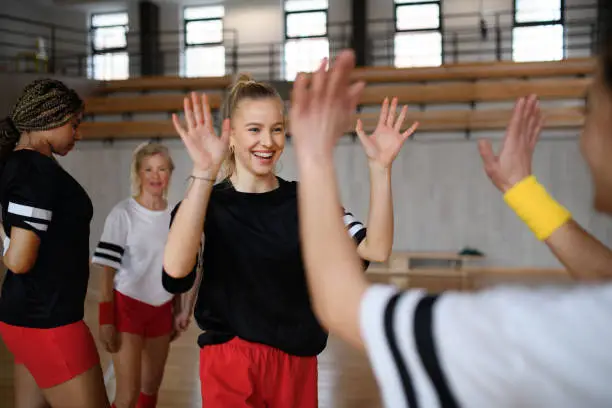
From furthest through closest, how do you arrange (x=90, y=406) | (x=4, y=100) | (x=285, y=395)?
(x=4, y=100)
(x=90, y=406)
(x=285, y=395)

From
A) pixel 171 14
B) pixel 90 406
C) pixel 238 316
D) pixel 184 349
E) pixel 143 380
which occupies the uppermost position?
pixel 171 14

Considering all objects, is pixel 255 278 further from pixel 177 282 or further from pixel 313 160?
pixel 313 160

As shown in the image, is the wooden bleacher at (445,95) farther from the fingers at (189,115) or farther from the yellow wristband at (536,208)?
the yellow wristband at (536,208)

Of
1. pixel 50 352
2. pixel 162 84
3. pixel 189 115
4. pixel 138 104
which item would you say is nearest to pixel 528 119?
pixel 189 115

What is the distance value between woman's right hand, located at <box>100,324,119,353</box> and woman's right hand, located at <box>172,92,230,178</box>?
1.67 m

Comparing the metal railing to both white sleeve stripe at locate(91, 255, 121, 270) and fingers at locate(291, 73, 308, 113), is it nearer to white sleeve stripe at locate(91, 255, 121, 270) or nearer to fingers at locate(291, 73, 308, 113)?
white sleeve stripe at locate(91, 255, 121, 270)

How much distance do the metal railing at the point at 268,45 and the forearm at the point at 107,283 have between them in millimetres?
8764

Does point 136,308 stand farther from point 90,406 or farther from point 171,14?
point 171,14

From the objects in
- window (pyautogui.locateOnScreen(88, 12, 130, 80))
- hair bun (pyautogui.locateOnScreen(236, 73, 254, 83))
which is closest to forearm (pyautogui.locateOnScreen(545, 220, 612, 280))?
hair bun (pyautogui.locateOnScreen(236, 73, 254, 83))

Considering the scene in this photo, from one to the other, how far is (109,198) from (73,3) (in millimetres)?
5614

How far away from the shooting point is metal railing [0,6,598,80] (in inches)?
440

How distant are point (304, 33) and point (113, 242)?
10.7 metres

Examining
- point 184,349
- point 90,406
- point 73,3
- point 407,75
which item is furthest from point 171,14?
point 90,406

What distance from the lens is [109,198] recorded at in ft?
33.6
